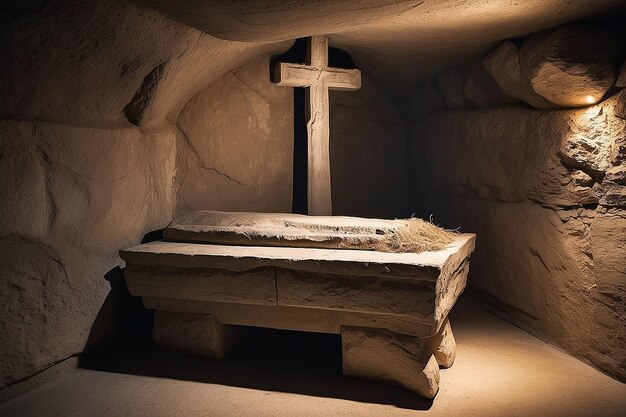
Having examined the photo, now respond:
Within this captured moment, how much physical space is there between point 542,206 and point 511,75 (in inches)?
37.7

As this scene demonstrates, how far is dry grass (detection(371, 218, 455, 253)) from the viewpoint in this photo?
3027 millimetres

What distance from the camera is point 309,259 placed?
9.47ft

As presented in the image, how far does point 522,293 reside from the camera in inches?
154

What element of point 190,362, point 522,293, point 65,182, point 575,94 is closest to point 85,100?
point 65,182

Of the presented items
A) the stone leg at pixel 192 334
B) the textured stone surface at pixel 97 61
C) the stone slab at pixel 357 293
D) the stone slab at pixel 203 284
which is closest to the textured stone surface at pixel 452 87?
the textured stone surface at pixel 97 61

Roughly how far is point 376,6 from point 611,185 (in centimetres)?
176

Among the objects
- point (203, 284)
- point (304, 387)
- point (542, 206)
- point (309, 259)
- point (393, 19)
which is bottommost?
point (304, 387)

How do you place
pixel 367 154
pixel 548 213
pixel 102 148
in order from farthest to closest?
1. pixel 367 154
2. pixel 548 213
3. pixel 102 148

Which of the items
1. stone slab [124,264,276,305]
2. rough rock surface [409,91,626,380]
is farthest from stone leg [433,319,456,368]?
stone slab [124,264,276,305]

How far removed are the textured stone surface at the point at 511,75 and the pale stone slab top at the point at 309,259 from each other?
1102mm

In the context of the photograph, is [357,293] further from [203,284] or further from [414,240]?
[203,284]

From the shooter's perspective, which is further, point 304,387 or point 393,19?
point 393,19

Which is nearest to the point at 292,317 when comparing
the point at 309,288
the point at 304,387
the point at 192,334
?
the point at 309,288

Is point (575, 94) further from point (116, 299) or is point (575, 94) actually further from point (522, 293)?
point (116, 299)
